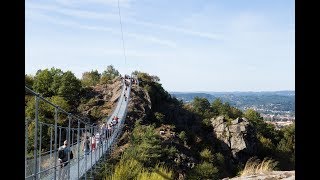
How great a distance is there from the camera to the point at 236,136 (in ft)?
184

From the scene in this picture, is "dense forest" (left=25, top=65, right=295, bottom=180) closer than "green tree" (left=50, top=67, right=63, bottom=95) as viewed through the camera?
Yes

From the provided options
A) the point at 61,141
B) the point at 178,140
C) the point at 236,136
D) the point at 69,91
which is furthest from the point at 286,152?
the point at 61,141

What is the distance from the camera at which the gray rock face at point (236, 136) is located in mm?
55219

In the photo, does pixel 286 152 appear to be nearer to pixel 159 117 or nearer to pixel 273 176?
pixel 159 117

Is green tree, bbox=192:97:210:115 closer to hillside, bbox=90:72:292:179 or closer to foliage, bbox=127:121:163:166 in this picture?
hillside, bbox=90:72:292:179

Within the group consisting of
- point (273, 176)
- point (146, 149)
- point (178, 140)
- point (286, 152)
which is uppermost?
point (273, 176)

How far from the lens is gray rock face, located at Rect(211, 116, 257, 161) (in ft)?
181

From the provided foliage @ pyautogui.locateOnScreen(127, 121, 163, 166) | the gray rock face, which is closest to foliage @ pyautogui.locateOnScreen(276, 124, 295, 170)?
the gray rock face

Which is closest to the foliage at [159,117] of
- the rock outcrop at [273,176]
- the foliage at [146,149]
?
the foliage at [146,149]

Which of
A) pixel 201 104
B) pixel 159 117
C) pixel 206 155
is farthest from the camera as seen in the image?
pixel 201 104

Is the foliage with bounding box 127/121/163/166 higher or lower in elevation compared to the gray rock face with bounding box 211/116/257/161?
higher
